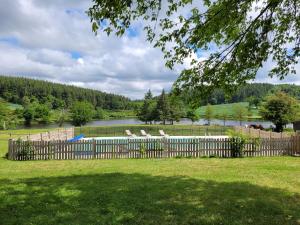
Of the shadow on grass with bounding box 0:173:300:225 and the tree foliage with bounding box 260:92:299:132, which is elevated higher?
the tree foliage with bounding box 260:92:299:132

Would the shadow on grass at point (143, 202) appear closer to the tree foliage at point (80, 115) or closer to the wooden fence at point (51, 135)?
the wooden fence at point (51, 135)

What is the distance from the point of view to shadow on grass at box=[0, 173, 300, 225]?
257 inches

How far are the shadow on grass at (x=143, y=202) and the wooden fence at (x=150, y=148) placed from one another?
26.9 feet

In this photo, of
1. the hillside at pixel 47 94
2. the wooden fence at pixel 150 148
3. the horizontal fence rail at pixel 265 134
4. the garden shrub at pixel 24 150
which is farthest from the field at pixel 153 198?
the hillside at pixel 47 94

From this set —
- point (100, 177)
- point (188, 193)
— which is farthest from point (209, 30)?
point (100, 177)

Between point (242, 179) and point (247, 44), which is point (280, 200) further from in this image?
point (247, 44)

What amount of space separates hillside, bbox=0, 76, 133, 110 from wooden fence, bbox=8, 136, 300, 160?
5656 inches

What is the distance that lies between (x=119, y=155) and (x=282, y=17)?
42.1 ft

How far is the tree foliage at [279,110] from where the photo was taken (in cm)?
4862

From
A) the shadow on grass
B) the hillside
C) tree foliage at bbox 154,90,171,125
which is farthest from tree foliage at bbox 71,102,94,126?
the hillside

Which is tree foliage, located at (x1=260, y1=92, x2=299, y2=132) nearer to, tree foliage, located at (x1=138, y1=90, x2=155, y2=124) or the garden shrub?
the garden shrub

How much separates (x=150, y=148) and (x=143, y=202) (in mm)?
11279

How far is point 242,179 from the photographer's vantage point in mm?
10789

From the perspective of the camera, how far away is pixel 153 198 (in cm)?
812
